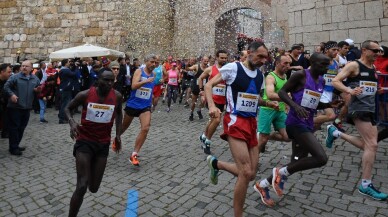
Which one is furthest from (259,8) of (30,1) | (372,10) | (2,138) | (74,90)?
(2,138)

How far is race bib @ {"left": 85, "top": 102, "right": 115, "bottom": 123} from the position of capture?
3.76 metres

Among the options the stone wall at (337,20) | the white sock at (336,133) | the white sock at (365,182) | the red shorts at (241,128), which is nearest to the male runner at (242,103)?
the red shorts at (241,128)

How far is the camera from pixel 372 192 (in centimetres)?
406

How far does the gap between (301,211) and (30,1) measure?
19.4 m

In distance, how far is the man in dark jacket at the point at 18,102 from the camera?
22.2 feet

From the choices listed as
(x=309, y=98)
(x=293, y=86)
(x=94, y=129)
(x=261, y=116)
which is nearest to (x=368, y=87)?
(x=309, y=98)

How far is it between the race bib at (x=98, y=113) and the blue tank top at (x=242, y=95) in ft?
4.57

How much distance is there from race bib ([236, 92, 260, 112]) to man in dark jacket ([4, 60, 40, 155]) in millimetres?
4903

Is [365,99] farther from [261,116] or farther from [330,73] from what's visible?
[330,73]

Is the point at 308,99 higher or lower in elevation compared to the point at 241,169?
higher

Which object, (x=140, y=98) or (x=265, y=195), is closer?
(x=265, y=195)

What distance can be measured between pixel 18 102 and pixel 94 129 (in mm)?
3994

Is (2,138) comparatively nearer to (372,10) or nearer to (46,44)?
(372,10)

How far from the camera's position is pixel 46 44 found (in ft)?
60.9
